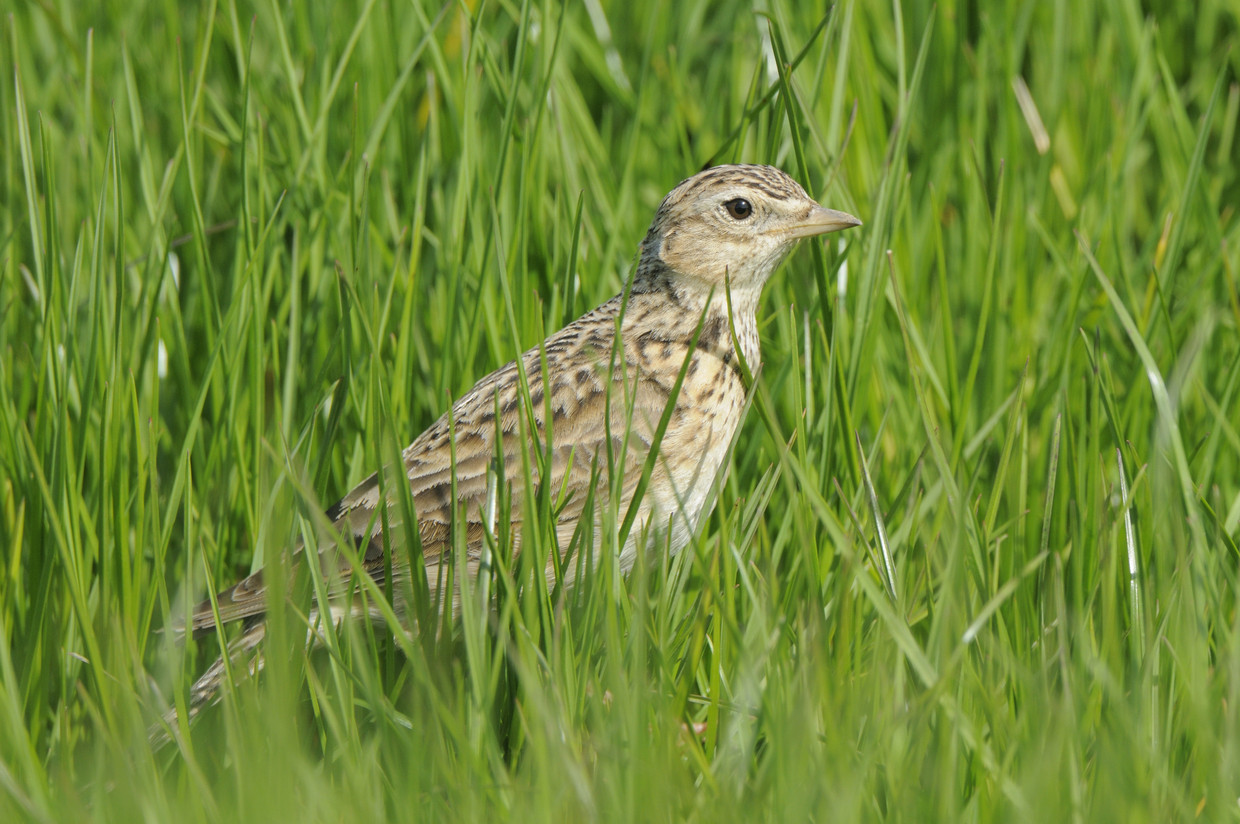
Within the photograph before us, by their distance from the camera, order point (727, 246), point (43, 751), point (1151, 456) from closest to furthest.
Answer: point (43, 751) < point (727, 246) < point (1151, 456)

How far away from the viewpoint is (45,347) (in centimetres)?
388

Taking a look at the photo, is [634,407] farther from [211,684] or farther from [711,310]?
[211,684]

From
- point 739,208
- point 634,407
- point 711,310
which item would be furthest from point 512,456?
point 739,208

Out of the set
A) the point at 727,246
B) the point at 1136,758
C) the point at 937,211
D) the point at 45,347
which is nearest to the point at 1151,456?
the point at 937,211

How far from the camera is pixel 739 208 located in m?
4.05

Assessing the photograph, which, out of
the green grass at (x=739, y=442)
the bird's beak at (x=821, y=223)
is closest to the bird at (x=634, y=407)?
the bird's beak at (x=821, y=223)

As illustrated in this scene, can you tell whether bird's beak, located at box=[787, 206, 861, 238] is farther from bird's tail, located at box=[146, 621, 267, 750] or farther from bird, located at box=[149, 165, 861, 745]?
bird's tail, located at box=[146, 621, 267, 750]

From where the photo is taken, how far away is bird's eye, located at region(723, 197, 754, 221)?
404 centimetres

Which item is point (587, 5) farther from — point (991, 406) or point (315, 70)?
point (991, 406)

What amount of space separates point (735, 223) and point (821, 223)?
29 centimetres

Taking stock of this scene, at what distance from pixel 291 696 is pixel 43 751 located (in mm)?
1606

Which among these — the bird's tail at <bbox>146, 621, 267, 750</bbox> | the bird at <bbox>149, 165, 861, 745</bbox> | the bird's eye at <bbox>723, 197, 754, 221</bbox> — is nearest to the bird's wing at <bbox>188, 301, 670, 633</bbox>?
the bird at <bbox>149, 165, 861, 745</bbox>

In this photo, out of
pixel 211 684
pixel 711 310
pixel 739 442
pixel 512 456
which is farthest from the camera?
pixel 739 442

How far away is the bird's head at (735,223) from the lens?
399 centimetres
